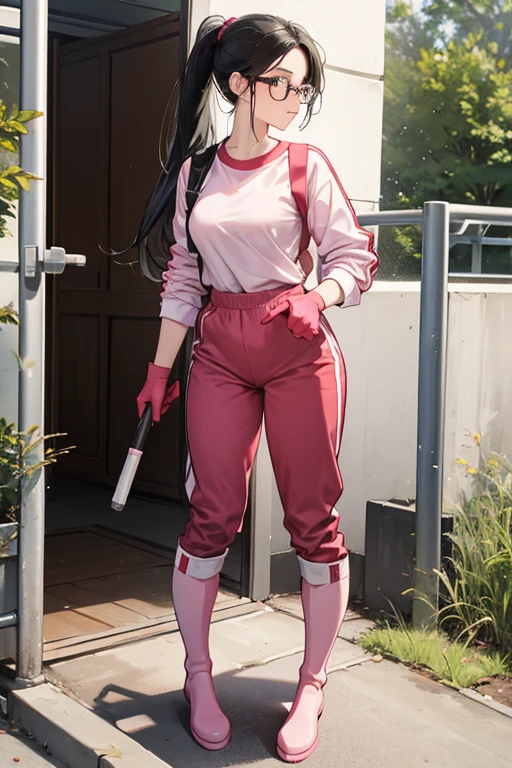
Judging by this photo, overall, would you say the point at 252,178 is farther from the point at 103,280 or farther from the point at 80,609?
the point at 103,280

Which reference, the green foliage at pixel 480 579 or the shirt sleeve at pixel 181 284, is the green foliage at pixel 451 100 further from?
the shirt sleeve at pixel 181 284

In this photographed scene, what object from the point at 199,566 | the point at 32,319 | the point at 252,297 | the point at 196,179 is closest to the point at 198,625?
the point at 199,566

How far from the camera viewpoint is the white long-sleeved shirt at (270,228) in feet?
9.32

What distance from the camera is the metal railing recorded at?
3781mm

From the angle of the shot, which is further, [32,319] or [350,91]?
[350,91]

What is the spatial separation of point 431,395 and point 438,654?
93 cm

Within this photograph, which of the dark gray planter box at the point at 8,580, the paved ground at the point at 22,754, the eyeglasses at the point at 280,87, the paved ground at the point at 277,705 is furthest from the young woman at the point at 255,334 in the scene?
the dark gray planter box at the point at 8,580

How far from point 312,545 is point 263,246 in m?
0.88

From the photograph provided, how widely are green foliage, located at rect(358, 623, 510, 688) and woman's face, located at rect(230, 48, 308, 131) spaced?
6.30 feet

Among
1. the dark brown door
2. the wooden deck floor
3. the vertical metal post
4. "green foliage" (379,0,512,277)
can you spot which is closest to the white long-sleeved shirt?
the wooden deck floor

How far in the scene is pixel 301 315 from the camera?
8.76 feet

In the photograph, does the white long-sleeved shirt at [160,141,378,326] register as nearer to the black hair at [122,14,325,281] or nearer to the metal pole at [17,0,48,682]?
the black hair at [122,14,325,281]

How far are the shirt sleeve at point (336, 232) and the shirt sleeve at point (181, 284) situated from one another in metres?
0.40

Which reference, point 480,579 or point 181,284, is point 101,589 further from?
point 181,284
